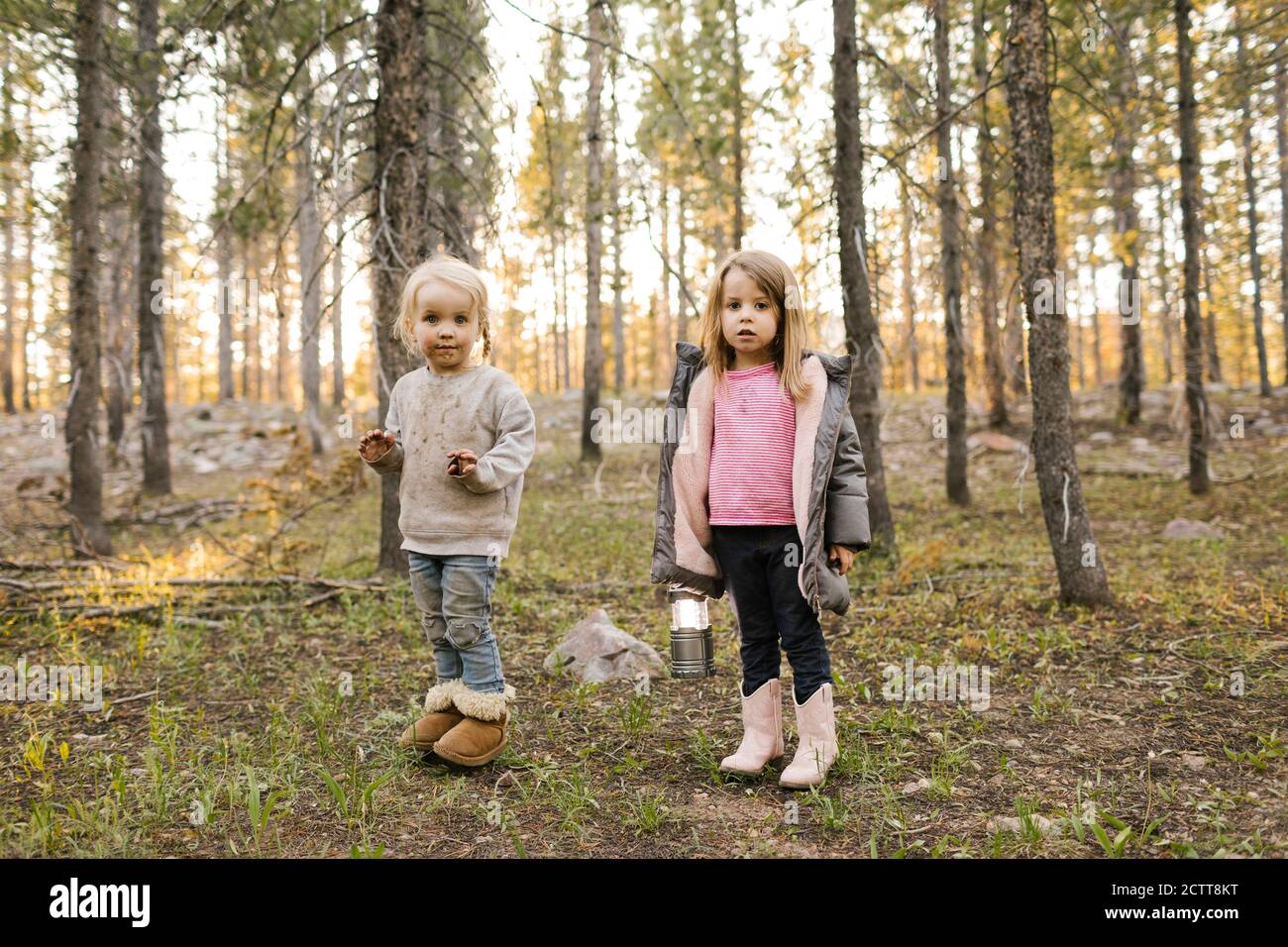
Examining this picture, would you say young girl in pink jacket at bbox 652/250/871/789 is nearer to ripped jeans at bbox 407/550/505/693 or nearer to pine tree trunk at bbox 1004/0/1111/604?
ripped jeans at bbox 407/550/505/693

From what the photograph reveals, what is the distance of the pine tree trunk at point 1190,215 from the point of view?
9.05 m

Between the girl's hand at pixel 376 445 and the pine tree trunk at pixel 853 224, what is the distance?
16.4ft

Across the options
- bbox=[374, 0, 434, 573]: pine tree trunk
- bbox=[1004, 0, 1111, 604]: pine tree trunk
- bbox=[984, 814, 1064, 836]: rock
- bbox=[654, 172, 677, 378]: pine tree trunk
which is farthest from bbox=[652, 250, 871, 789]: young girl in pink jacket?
bbox=[654, 172, 677, 378]: pine tree trunk

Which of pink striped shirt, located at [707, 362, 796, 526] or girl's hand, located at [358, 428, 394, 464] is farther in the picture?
pink striped shirt, located at [707, 362, 796, 526]

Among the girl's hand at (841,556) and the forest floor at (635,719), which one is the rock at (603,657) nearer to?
the forest floor at (635,719)

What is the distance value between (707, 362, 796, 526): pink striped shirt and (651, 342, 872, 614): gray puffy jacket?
5cm

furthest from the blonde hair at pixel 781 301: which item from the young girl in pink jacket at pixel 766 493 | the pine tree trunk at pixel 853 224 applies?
the pine tree trunk at pixel 853 224

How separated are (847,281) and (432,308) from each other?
5137 millimetres

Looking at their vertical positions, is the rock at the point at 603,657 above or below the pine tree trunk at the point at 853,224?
below

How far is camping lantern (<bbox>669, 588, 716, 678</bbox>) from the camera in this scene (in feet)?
10.9

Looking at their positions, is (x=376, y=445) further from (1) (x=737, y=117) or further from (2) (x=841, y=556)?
(1) (x=737, y=117)

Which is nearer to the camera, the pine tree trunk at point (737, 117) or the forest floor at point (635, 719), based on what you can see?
the forest floor at point (635, 719)

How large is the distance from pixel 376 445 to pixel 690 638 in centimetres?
149

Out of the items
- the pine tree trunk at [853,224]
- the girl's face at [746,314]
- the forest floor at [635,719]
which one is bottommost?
the forest floor at [635,719]
